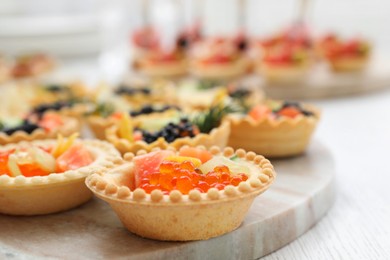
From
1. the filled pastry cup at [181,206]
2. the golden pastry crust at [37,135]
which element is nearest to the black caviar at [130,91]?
the golden pastry crust at [37,135]

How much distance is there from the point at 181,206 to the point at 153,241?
0.55 feet

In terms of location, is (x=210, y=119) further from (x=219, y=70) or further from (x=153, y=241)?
(x=219, y=70)

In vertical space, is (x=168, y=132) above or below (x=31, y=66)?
above

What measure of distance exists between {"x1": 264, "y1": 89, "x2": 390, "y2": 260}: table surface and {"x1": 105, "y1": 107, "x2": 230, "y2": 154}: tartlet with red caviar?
486 millimetres

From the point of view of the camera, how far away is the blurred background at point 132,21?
591 centimetres

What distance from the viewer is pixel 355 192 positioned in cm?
241

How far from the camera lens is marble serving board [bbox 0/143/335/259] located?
1725 millimetres

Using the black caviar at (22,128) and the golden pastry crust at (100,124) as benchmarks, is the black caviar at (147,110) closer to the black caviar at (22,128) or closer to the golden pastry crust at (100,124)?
the golden pastry crust at (100,124)

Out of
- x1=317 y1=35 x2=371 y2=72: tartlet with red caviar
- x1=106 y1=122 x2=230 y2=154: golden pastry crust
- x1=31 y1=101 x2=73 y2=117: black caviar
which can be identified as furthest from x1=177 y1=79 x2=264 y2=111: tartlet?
x1=317 y1=35 x2=371 y2=72: tartlet with red caviar

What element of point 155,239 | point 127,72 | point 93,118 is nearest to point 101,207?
point 155,239

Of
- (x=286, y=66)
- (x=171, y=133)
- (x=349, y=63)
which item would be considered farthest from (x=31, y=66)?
(x=171, y=133)

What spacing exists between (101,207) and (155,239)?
0.36m

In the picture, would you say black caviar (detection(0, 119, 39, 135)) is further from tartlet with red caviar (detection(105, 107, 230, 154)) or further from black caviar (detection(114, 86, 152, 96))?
black caviar (detection(114, 86, 152, 96))

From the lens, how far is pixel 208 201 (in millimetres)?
1659
